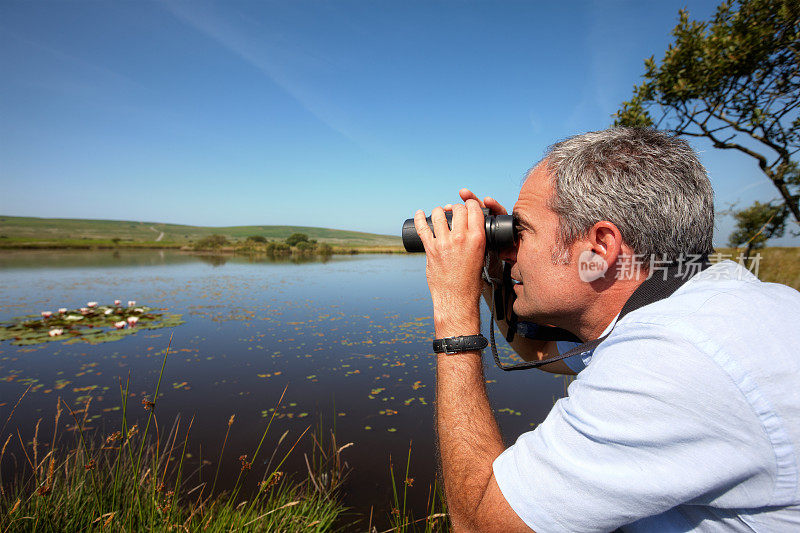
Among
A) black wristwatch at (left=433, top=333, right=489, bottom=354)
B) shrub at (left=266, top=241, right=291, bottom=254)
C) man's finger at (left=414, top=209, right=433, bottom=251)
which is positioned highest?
man's finger at (left=414, top=209, right=433, bottom=251)

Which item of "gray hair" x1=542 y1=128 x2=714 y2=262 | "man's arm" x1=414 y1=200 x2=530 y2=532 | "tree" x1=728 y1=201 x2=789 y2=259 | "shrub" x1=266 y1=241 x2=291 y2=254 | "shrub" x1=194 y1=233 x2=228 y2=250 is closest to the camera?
"man's arm" x1=414 y1=200 x2=530 y2=532

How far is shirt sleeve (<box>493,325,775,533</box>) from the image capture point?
61cm

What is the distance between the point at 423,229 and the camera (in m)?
1.20

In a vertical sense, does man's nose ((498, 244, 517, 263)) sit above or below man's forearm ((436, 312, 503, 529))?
→ above

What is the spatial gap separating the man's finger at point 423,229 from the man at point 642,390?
158 millimetres

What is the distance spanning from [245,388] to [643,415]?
4.54m

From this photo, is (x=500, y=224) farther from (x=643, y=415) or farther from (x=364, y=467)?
(x=364, y=467)

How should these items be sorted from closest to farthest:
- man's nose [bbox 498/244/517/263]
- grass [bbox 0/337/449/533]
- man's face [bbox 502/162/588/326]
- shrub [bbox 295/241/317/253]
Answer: man's face [bbox 502/162/588/326], man's nose [bbox 498/244/517/263], grass [bbox 0/337/449/533], shrub [bbox 295/241/317/253]

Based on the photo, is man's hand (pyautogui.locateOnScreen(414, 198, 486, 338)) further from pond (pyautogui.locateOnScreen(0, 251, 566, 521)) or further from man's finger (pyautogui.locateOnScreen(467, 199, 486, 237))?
pond (pyautogui.locateOnScreen(0, 251, 566, 521))

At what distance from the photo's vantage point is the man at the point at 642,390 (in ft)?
1.99

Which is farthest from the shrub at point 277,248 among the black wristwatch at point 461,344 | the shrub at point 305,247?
the black wristwatch at point 461,344

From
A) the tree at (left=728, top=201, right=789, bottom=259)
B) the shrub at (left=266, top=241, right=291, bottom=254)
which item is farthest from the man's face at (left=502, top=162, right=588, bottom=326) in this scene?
the shrub at (left=266, top=241, right=291, bottom=254)

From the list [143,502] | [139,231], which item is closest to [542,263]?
[143,502]

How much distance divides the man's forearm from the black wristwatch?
13 millimetres
